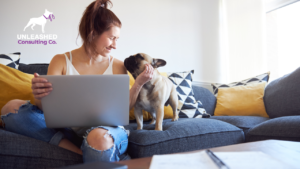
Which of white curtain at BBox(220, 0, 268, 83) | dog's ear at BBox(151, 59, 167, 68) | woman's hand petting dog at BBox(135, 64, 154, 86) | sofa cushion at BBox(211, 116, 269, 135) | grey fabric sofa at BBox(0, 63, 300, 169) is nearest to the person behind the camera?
grey fabric sofa at BBox(0, 63, 300, 169)

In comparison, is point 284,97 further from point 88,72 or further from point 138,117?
point 88,72

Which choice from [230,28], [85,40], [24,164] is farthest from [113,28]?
[230,28]

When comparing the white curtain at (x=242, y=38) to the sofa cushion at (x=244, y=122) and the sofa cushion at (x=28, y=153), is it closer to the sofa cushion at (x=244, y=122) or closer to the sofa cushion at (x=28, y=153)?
the sofa cushion at (x=244, y=122)

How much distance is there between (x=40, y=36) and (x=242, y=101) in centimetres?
206

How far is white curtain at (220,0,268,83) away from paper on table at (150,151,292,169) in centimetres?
240

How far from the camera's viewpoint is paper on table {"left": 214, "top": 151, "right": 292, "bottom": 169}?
49cm

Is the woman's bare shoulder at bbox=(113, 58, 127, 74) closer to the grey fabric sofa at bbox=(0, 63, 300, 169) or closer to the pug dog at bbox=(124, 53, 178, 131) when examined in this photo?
the pug dog at bbox=(124, 53, 178, 131)

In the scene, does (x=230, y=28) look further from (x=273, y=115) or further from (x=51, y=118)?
(x=51, y=118)

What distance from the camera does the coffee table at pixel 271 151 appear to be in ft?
1.81

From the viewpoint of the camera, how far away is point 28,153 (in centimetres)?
92

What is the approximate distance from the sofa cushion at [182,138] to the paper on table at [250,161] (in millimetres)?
575

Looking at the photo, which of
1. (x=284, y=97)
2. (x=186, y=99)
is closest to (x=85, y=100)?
(x=186, y=99)

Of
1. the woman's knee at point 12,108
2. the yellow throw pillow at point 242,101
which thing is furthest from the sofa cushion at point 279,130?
the woman's knee at point 12,108

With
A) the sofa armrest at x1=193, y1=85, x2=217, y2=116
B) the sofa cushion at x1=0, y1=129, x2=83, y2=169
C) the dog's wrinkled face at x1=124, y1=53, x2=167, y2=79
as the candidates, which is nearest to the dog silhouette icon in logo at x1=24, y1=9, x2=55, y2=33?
the dog's wrinkled face at x1=124, y1=53, x2=167, y2=79
